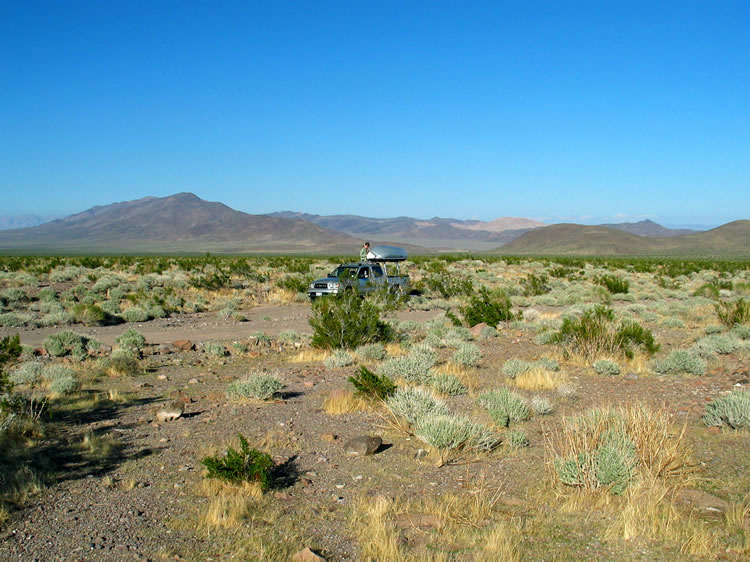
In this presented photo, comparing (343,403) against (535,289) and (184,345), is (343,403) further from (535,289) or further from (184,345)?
(535,289)

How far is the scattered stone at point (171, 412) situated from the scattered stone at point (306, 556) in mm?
4159

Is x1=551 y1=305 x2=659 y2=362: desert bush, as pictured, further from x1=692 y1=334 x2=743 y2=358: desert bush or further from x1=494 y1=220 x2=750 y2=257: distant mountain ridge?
x1=494 y1=220 x2=750 y2=257: distant mountain ridge

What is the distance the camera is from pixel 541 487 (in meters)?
5.66

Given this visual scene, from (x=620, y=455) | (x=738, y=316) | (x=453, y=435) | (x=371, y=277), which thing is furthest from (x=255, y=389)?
(x=738, y=316)

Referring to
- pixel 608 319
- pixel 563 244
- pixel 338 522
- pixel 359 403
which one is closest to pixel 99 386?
pixel 359 403

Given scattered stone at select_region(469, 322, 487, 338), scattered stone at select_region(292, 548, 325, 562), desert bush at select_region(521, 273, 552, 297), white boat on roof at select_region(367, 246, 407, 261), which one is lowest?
desert bush at select_region(521, 273, 552, 297)

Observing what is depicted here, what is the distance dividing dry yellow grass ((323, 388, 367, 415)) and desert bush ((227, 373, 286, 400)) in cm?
87

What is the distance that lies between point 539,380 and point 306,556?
631cm

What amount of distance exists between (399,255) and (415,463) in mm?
17042

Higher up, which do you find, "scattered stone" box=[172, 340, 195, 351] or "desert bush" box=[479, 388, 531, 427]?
"desert bush" box=[479, 388, 531, 427]

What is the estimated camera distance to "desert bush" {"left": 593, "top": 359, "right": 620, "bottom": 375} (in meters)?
10.5

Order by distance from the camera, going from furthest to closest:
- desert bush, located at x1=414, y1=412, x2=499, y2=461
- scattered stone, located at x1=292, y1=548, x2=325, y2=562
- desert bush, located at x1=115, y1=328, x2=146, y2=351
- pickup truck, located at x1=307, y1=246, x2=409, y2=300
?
pickup truck, located at x1=307, y1=246, x2=409, y2=300, desert bush, located at x1=115, y1=328, x2=146, y2=351, desert bush, located at x1=414, y1=412, x2=499, y2=461, scattered stone, located at x1=292, y1=548, x2=325, y2=562

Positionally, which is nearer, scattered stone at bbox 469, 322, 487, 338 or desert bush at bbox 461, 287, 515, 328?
scattered stone at bbox 469, 322, 487, 338

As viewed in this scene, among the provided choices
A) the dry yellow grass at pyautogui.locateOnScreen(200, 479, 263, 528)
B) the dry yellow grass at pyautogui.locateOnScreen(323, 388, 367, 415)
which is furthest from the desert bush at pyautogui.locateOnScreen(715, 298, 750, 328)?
the dry yellow grass at pyautogui.locateOnScreen(200, 479, 263, 528)
